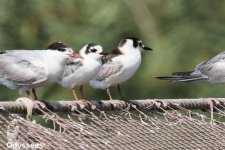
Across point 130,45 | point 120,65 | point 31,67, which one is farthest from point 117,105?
point 130,45

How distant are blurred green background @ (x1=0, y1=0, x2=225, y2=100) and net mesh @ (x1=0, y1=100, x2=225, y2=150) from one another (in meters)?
3.04

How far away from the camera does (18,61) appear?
519 cm

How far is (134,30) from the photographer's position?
838 centimetres

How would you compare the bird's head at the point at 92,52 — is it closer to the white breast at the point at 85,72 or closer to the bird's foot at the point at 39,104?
the white breast at the point at 85,72

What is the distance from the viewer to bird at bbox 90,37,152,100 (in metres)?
6.11

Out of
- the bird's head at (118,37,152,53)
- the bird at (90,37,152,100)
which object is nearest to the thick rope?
the bird at (90,37,152,100)

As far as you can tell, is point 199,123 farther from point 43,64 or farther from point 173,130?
point 43,64

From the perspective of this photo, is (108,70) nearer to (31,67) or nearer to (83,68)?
(83,68)

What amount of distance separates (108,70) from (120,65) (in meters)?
0.08

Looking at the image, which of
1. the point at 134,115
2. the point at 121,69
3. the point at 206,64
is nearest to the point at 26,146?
the point at 134,115

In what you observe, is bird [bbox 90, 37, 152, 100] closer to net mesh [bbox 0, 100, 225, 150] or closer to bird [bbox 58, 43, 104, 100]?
bird [bbox 58, 43, 104, 100]

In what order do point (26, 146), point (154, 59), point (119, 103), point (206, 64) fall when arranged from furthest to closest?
point (154, 59) < point (206, 64) < point (119, 103) < point (26, 146)

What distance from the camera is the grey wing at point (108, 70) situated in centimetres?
611

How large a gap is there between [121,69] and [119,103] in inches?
46.7
